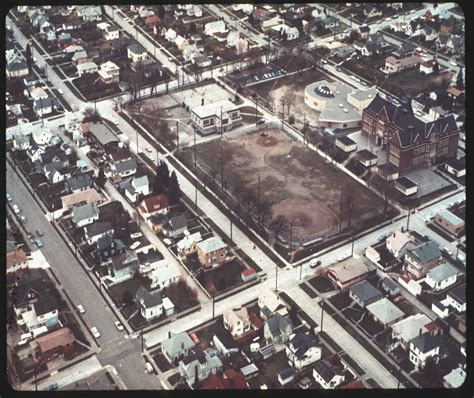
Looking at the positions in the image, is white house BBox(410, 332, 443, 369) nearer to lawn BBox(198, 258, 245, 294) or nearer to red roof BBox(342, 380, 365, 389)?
red roof BBox(342, 380, 365, 389)

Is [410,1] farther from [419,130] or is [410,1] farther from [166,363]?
[166,363]

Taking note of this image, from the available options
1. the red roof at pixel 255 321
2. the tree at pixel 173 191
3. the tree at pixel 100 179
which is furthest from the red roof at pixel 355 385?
the tree at pixel 100 179

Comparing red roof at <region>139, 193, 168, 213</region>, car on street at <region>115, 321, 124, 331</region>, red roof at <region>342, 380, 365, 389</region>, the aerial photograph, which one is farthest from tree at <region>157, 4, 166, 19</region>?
red roof at <region>342, 380, 365, 389</region>

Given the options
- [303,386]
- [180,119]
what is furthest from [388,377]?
[180,119]

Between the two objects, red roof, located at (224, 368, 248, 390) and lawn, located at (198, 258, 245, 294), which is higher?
red roof, located at (224, 368, 248, 390)

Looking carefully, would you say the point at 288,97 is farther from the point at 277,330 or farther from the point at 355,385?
the point at 355,385

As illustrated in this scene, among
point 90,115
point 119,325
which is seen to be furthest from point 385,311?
point 90,115

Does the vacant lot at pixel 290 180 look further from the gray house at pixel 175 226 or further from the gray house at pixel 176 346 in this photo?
the gray house at pixel 176 346
